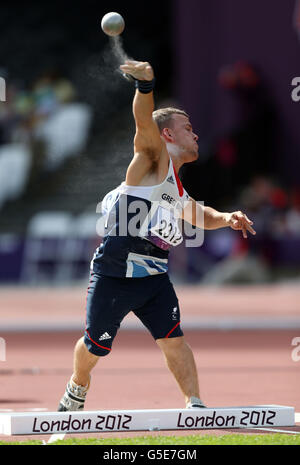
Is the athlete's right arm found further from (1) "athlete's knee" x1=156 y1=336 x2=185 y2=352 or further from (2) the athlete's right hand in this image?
(1) "athlete's knee" x1=156 y1=336 x2=185 y2=352

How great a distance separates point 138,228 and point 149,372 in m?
4.04

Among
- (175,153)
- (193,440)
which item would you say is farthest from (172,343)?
(175,153)

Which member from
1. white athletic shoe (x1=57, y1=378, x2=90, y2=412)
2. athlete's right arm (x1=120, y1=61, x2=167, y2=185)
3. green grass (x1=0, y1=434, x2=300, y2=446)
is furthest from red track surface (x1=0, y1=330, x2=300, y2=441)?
athlete's right arm (x1=120, y1=61, x2=167, y2=185)

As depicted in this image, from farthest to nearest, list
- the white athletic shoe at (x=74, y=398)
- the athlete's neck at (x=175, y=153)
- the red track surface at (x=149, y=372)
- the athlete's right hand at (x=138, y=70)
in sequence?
the red track surface at (x=149, y=372)
the athlete's neck at (x=175, y=153)
the white athletic shoe at (x=74, y=398)
the athlete's right hand at (x=138, y=70)

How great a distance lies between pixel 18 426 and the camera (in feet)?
22.0

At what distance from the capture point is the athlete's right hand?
259 inches

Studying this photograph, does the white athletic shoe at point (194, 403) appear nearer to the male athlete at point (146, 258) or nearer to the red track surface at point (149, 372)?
the male athlete at point (146, 258)

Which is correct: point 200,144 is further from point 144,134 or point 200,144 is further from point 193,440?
point 193,440

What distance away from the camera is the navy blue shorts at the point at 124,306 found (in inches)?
279

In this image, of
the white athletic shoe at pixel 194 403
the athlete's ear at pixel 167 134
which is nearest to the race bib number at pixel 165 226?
the athlete's ear at pixel 167 134

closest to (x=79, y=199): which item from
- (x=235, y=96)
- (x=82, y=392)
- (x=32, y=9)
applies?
(x=235, y=96)

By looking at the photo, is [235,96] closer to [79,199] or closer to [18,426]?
[79,199]

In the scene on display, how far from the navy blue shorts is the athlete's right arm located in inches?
28.6

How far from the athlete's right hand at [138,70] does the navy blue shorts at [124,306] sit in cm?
145
